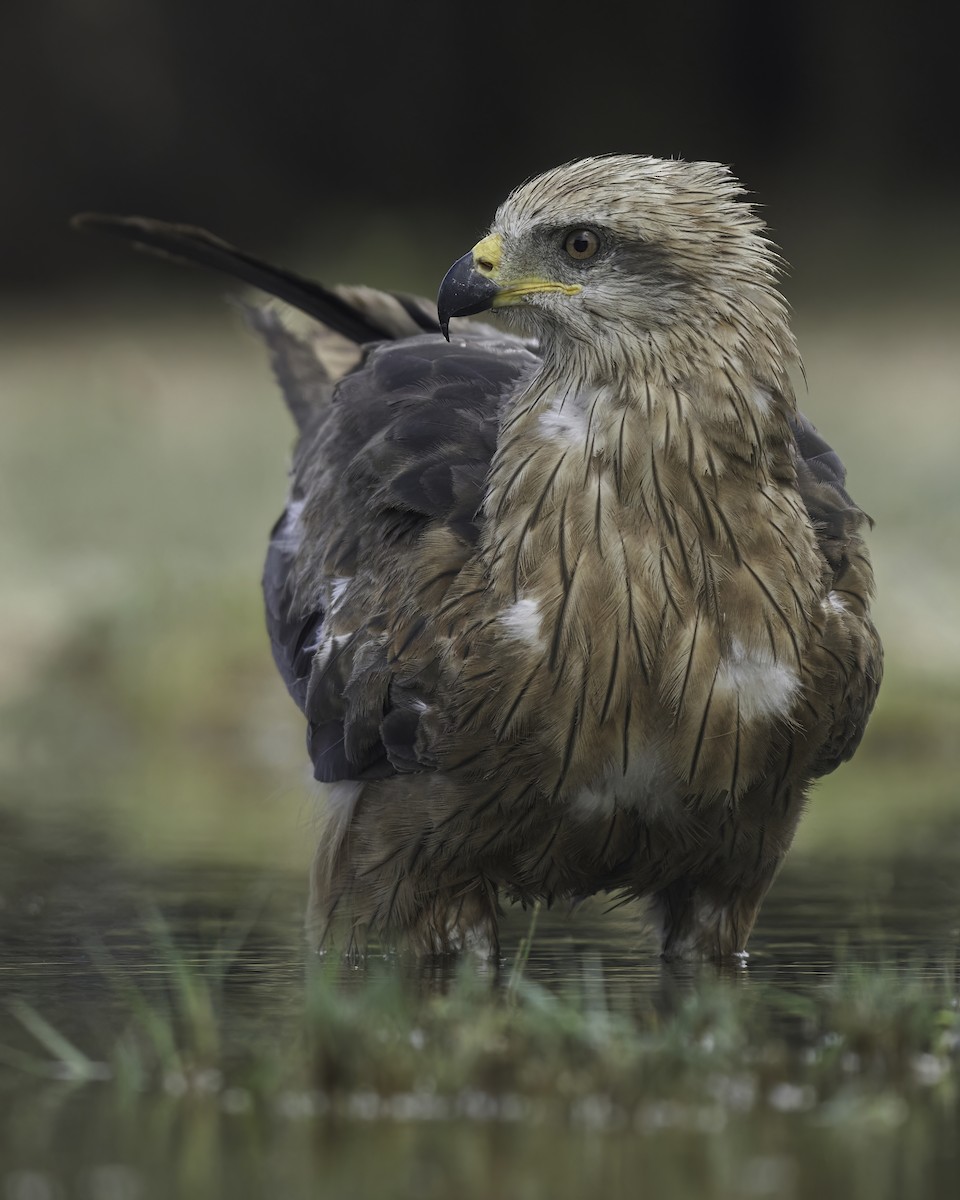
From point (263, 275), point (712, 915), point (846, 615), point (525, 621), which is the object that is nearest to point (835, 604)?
point (846, 615)

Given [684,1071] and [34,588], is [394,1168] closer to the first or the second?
[684,1071]

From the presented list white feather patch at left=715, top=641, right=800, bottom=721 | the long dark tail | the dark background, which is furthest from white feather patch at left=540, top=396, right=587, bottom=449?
the dark background

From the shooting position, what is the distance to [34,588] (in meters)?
12.4

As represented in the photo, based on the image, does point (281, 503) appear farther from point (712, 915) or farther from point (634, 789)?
point (634, 789)

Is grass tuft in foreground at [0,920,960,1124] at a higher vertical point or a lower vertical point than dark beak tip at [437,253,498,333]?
lower

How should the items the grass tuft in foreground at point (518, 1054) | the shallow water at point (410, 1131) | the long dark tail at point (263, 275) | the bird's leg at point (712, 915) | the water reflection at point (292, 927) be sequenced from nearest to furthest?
1. the shallow water at point (410, 1131)
2. the grass tuft in foreground at point (518, 1054)
3. the water reflection at point (292, 927)
4. the bird's leg at point (712, 915)
5. the long dark tail at point (263, 275)

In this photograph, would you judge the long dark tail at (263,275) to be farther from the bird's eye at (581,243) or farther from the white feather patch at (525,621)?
the white feather patch at (525,621)

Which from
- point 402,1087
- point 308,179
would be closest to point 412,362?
point 402,1087

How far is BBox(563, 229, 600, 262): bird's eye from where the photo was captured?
5.49 meters

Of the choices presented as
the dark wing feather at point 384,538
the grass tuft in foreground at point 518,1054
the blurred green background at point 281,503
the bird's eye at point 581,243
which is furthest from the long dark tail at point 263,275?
the grass tuft in foreground at point 518,1054

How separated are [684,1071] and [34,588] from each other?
8.73 meters

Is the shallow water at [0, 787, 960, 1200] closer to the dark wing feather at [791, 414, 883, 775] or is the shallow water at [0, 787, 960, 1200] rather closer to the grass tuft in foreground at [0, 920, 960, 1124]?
the grass tuft in foreground at [0, 920, 960, 1124]

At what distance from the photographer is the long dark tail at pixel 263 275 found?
777cm

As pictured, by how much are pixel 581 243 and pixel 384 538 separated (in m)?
1.12
